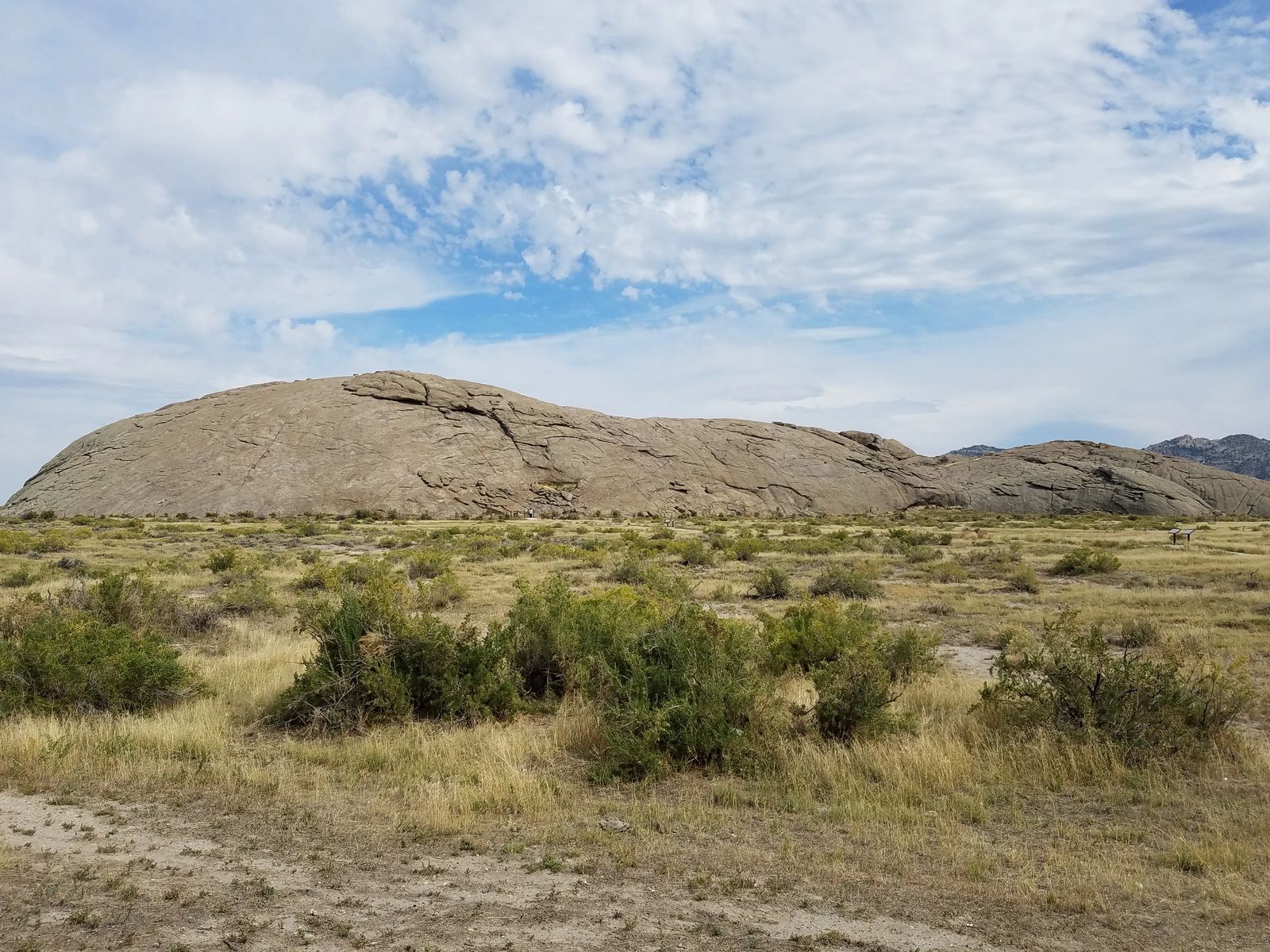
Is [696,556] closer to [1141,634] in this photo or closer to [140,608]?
[1141,634]

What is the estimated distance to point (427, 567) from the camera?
74.9 feet

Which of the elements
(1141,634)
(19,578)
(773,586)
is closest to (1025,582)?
(773,586)

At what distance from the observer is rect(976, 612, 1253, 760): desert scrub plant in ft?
24.4

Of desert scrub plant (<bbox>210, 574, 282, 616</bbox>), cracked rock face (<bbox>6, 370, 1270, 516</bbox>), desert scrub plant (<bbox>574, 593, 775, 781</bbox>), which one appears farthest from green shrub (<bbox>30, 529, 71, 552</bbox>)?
cracked rock face (<bbox>6, 370, 1270, 516</bbox>)

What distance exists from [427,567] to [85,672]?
1417 cm

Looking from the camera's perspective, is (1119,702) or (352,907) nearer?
(352,907)

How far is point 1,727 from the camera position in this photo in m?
7.77

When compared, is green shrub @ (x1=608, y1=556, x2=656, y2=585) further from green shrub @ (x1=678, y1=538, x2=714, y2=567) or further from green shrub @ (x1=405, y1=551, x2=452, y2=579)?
green shrub @ (x1=405, y1=551, x2=452, y2=579)

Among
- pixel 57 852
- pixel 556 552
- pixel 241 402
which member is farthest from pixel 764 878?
pixel 241 402

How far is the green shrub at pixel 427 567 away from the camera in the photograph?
2244 centimetres

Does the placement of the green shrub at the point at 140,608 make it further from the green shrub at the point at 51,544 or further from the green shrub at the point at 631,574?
the green shrub at the point at 51,544

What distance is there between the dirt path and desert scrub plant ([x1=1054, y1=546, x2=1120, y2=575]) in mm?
20892

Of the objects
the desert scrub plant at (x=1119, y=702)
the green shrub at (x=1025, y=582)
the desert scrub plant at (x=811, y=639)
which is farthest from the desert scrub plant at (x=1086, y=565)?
the desert scrub plant at (x=1119, y=702)

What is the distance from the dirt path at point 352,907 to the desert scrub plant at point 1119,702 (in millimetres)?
3785
